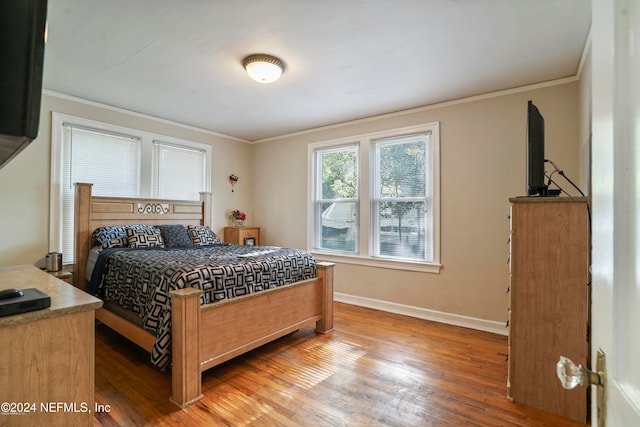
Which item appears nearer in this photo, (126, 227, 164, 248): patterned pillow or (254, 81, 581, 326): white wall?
(254, 81, 581, 326): white wall

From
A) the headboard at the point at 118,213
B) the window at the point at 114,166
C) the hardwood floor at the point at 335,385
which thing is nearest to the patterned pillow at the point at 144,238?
the headboard at the point at 118,213

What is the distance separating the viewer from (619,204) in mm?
531

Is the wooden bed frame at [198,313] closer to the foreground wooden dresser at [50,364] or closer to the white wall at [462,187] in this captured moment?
the white wall at [462,187]

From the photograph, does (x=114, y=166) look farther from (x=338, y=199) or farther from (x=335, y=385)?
(x=335, y=385)

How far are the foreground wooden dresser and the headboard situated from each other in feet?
8.23

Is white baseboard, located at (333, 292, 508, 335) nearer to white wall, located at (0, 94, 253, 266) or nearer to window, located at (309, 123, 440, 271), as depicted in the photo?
window, located at (309, 123, 440, 271)

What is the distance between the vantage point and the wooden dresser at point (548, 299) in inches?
74.4

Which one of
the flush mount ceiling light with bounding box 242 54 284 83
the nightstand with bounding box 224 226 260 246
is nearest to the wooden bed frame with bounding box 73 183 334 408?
the nightstand with bounding box 224 226 260 246

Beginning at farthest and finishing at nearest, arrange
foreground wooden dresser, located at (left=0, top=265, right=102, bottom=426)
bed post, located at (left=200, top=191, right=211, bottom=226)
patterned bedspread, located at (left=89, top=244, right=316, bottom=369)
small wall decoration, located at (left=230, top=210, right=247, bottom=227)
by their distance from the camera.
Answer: small wall decoration, located at (left=230, top=210, right=247, bottom=227) → bed post, located at (left=200, top=191, right=211, bottom=226) → patterned bedspread, located at (left=89, top=244, right=316, bottom=369) → foreground wooden dresser, located at (left=0, top=265, right=102, bottom=426)

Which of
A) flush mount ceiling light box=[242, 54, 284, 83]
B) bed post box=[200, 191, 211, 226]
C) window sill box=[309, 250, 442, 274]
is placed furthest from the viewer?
bed post box=[200, 191, 211, 226]

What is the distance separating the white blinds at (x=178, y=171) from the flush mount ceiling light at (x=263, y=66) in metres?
2.20

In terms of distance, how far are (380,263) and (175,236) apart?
2.53 m

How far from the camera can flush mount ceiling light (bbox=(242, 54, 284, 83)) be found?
2.55 m

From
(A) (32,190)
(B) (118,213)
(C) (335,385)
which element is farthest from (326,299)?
(A) (32,190)
